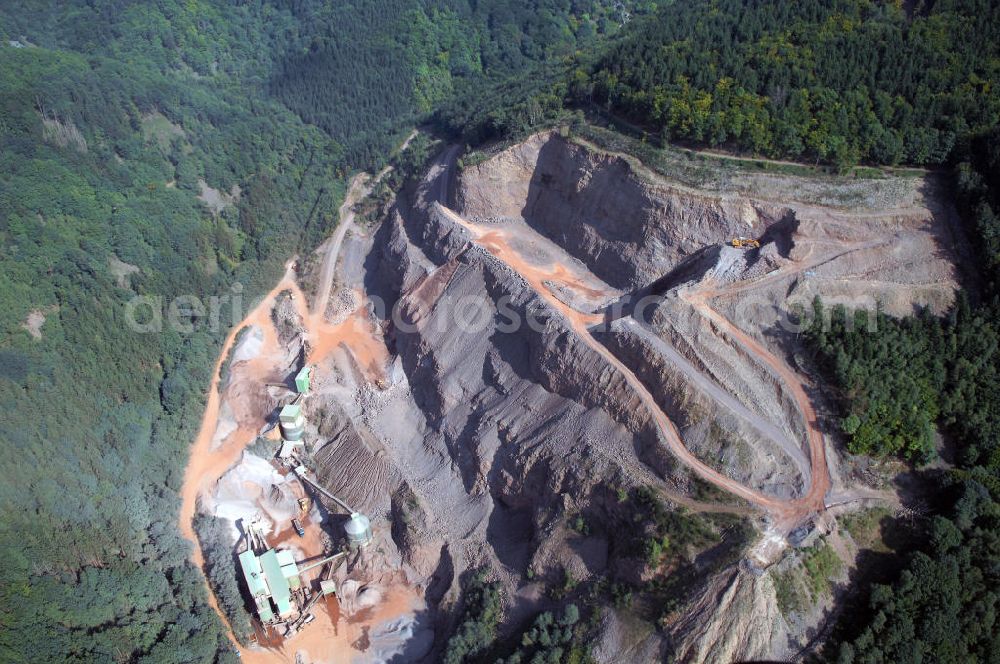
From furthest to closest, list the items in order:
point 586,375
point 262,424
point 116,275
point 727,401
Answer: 1. point 116,275
2. point 262,424
3. point 586,375
4. point 727,401

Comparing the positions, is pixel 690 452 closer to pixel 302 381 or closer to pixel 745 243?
pixel 745 243

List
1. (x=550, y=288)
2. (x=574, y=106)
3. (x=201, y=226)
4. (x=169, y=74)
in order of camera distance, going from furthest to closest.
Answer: (x=169, y=74)
(x=201, y=226)
(x=574, y=106)
(x=550, y=288)

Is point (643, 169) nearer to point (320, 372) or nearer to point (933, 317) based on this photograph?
point (933, 317)

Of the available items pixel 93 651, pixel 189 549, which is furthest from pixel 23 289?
pixel 93 651

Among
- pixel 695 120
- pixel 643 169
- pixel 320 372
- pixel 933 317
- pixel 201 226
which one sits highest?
pixel 695 120

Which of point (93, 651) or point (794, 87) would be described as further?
point (794, 87)

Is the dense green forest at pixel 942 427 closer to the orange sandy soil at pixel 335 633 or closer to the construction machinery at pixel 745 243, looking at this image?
the construction machinery at pixel 745 243

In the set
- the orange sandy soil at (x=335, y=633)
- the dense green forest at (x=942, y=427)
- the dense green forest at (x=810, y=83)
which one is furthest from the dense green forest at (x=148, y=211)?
the dense green forest at (x=942, y=427)

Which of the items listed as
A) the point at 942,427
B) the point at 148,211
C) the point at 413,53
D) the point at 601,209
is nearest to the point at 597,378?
the point at 601,209
